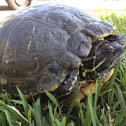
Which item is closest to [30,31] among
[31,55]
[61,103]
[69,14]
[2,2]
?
[31,55]

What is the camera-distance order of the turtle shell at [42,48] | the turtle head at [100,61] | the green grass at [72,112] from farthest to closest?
the turtle head at [100,61] < the turtle shell at [42,48] < the green grass at [72,112]

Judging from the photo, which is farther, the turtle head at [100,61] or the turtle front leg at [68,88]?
the turtle head at [100,61]

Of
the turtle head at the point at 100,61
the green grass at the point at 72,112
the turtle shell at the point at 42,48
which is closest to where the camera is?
the green grass at the point at 72,112

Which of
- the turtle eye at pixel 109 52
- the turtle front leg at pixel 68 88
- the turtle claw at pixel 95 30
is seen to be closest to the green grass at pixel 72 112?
the turtle front leg at pixel 68 88

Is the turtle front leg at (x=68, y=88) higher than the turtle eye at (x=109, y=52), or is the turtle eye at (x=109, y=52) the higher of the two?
the turtle eye at (x=109, y=52)

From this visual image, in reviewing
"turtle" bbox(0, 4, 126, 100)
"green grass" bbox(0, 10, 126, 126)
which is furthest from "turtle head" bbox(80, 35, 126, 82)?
"green grass" bbox(0, 10, 126, 126)

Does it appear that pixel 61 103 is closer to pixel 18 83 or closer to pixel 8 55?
pixel 18 83

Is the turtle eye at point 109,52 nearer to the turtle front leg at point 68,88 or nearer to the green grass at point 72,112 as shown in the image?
the green grass at point 72,112

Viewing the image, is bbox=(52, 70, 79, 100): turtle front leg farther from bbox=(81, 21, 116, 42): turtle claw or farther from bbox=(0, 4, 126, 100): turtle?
bbox=(81, 21, 116, 42): turtle claw
